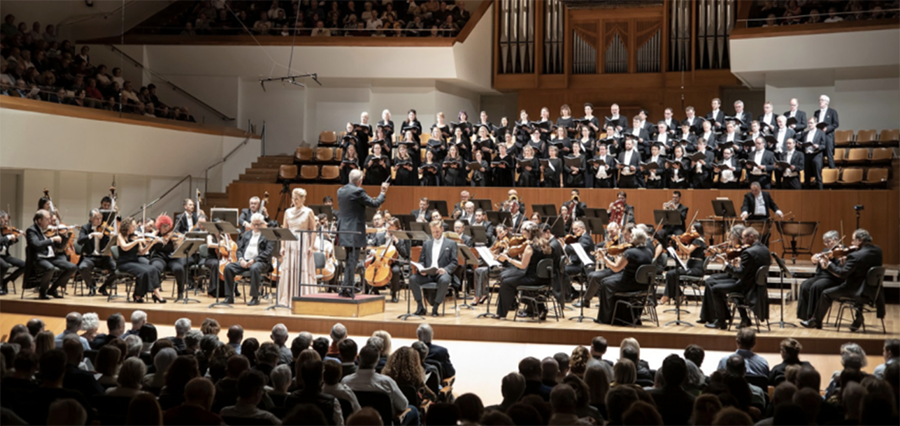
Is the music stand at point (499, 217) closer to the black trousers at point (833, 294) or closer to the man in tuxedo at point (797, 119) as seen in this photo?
the black trousers at point (833, 294)

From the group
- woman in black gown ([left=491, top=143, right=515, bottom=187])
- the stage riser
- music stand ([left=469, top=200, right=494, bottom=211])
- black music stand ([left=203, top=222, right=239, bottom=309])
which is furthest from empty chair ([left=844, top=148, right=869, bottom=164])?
black music stand ([left=203, top=222, right=239, bottom=309])

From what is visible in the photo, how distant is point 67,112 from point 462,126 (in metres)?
6.20

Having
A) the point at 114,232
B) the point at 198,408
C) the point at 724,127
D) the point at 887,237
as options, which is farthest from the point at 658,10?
the point at 198,408

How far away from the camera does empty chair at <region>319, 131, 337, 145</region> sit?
685 inches

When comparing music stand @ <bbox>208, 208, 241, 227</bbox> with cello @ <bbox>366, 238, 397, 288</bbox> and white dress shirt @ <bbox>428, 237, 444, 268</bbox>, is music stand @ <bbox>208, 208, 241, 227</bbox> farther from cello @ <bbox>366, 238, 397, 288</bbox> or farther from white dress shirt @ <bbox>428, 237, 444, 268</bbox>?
white dress shirt @ <bbox>428, 237, 444, 268</bbox>

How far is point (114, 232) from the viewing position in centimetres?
1086

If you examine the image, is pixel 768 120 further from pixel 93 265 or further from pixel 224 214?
pixel 93 265

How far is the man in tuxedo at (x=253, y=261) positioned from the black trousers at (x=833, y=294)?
5882 mm

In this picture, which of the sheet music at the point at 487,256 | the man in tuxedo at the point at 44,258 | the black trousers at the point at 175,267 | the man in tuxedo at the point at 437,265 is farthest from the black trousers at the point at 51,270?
the sheet music at the point at 487,256

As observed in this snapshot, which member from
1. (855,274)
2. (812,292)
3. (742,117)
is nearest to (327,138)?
(742,117)

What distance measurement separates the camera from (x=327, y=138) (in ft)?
57.2

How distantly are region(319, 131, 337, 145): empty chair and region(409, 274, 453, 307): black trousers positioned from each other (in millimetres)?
8317

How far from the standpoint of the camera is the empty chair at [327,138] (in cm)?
1739

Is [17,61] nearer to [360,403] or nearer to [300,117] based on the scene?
[300,117]
